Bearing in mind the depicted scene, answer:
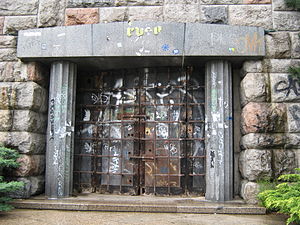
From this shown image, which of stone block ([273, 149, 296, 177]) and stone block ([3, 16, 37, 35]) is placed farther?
stone block ([3, 16, 37, 35])

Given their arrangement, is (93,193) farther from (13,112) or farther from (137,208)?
(13,112)

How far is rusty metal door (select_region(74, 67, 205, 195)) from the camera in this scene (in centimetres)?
666

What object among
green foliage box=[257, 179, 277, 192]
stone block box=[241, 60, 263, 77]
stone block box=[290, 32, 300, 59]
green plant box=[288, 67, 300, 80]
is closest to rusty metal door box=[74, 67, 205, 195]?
stone block box=[241, 60, 263, 77]

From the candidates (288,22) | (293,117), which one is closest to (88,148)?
(293,117)

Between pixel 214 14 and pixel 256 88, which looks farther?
pixel 214 14

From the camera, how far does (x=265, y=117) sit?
5875 mm

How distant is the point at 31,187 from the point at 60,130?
1235mm

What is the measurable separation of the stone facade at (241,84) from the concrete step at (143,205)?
1.13 ft

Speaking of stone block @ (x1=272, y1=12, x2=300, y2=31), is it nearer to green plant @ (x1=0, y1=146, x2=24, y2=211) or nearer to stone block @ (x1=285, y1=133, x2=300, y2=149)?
stone block @ (x1=285, y1=133, x2=300, y2=149)

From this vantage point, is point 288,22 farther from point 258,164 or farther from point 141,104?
point 141,104

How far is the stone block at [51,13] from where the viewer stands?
6.50 meters

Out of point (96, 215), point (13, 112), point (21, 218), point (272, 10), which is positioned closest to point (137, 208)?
point (96, 215)

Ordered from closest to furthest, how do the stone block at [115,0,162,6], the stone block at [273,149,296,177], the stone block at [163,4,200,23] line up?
the stone block at [273,149,296,177] → the stone block at [163,4,200,23] → the stone block at [115,0,162,6]

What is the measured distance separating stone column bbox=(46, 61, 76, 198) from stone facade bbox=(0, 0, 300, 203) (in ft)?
0.86
